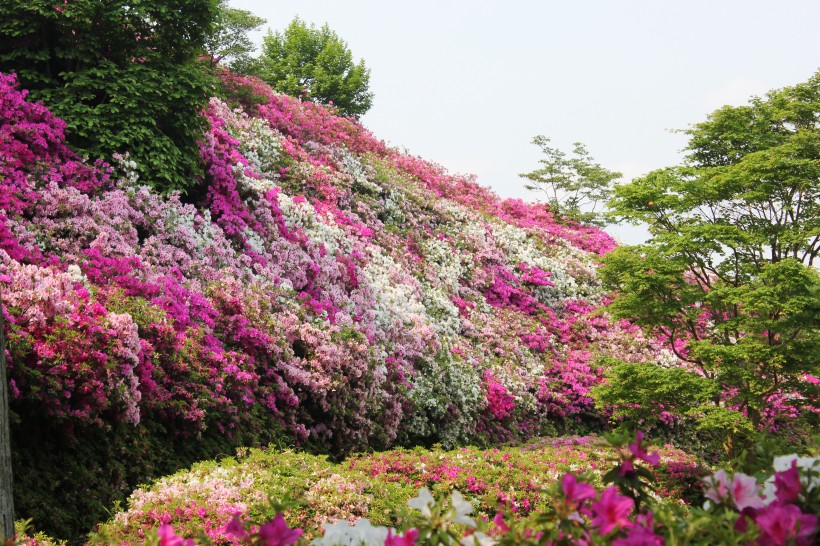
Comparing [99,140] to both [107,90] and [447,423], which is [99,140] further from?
[447,423]

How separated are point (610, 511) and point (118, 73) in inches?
470

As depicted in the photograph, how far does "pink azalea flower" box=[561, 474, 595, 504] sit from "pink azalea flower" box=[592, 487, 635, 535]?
0.08 m

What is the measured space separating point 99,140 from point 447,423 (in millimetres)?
8601

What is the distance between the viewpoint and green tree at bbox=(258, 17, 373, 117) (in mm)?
36281

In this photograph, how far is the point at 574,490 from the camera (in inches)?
76.9

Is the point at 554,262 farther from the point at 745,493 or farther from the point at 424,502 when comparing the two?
the point at 424,502

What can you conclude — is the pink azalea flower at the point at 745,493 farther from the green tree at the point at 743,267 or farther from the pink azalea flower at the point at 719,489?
the green tree at the point at 743,267

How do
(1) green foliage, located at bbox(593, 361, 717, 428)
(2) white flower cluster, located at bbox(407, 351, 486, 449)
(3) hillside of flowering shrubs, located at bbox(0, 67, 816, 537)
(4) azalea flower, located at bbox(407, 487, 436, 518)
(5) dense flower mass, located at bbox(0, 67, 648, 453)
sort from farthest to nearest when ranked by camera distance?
(2) white flower cluster, located at bbox(407, 351, 486, 449)
(1) green foliage, located at bbox(593, 361, 717, 428)
(5) dense flower mass, located at bbox(0, 67, 648, 453)
(3) hillside of flowering shrubs, located at bbox(0, 67, 816, 537)
(4) azalea flower, located at bbox(407, 487, 436, 518)

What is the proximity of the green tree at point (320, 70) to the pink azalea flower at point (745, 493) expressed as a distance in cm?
3527

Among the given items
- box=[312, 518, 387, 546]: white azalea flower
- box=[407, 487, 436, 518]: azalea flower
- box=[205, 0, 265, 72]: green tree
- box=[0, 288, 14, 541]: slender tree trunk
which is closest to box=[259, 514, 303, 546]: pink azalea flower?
box=[312, 518, 387, 546]: white azalea flower

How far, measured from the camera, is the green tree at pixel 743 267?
11.4 m

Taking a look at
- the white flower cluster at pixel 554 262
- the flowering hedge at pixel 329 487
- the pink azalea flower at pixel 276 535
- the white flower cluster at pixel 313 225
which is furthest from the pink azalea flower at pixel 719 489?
the white flower cluster at pixel 554 262

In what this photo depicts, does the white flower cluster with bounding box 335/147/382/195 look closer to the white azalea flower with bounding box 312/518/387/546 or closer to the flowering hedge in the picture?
the flowering hedge

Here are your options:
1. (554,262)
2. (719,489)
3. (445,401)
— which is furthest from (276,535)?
(554,262)
